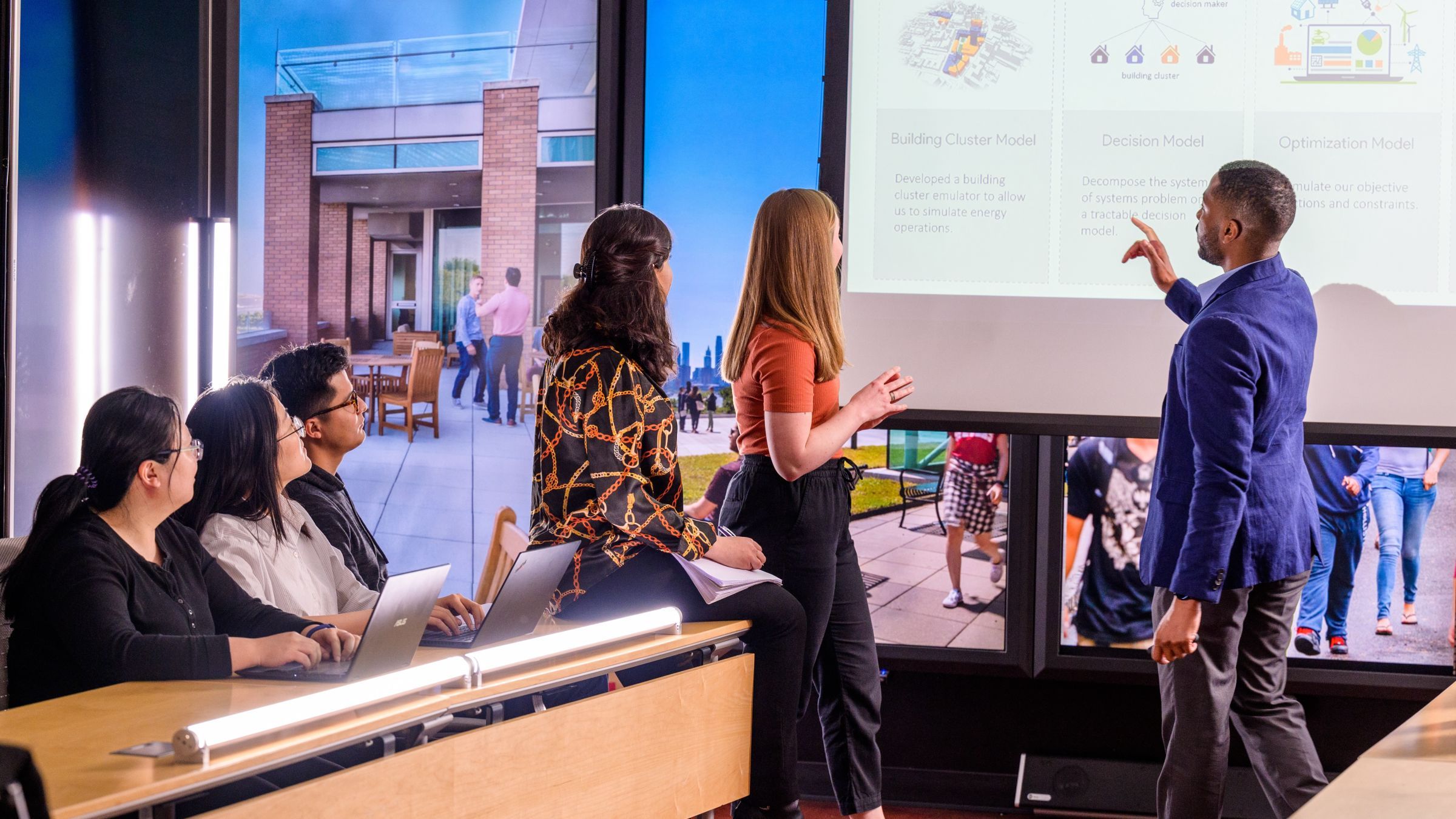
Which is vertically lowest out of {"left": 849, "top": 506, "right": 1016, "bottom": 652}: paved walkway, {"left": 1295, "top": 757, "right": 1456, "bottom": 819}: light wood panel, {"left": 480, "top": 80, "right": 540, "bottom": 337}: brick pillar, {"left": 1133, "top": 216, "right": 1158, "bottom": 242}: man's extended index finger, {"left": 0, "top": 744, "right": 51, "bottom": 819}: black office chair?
{"left": 849, "top": 506, "right": 1016, "bottom": 652}: paved walkway

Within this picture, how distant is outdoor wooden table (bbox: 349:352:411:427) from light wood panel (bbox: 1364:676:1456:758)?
4.16m

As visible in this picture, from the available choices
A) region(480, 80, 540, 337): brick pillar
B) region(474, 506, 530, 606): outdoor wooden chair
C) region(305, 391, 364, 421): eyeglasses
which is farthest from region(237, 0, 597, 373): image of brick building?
region(305, 391, 364, 421): eyeglasses

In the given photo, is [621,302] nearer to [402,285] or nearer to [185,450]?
[185,450]

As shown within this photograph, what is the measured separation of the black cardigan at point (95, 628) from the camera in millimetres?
1594

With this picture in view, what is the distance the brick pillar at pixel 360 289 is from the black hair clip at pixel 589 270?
2880mm

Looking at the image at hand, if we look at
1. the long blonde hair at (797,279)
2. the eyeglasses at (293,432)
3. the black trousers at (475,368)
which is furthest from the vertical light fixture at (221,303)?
the long blonde hair at (797,279)

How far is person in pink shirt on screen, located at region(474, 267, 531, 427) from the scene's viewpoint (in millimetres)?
4598

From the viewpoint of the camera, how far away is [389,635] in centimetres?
152

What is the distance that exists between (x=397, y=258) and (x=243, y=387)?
2.73m

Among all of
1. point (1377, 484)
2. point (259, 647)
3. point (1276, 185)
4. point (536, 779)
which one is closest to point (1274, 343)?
point (1276, 185)

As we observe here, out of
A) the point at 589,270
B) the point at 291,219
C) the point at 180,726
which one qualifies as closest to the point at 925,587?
the point at 589,270

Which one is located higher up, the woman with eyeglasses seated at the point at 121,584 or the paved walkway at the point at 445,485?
the woman with eyeglasses seated at the point at 121,584

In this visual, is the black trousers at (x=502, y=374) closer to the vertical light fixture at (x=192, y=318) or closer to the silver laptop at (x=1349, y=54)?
the vertical light fixture at (x=192, y=318)

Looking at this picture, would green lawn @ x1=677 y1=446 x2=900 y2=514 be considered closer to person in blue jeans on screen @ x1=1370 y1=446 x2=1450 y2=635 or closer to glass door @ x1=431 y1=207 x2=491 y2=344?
person in blue jeans on screen @ x1=1370 y1=446 x2=1450 y2=635
